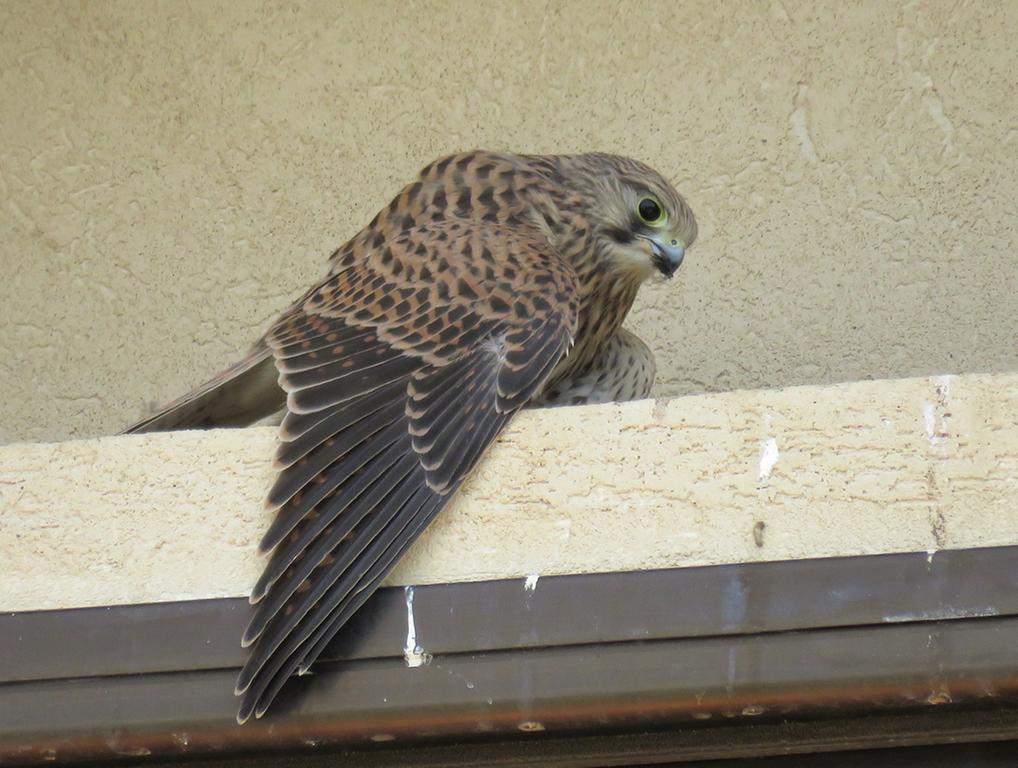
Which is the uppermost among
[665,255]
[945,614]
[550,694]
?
[665,255]

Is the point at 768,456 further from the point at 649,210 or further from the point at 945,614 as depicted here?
the point at 649,210

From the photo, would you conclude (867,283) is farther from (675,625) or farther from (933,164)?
(675,625)

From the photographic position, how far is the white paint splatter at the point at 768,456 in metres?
2.66

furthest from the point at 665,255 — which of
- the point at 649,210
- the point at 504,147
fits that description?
the point at 504,147

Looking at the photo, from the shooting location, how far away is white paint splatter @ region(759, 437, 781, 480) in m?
2.66

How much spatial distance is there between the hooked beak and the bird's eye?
0.13ft

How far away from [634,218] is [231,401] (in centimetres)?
89

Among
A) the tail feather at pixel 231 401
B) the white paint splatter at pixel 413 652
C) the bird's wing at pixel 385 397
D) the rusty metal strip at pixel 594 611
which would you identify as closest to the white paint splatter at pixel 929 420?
the rusty metal strip at pixel 594 611

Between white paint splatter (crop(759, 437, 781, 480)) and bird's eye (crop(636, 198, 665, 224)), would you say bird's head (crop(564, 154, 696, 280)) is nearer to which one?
bird's eye (crop(636, 198, 665, 224))

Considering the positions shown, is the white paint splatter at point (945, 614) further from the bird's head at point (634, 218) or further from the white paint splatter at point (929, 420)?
the bird's head at point (634, 218)

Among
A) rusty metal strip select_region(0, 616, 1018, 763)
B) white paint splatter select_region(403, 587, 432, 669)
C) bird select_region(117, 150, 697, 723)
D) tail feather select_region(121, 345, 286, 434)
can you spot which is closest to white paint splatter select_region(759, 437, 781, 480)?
rusty metal strip select_region(0, 616, 1018, 763)

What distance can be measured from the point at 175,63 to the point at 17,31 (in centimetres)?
38

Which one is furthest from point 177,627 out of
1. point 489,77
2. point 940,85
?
point 940,85

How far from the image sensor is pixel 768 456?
8.74 ft
